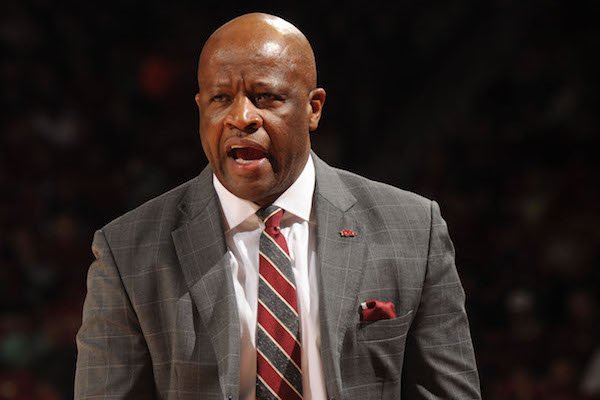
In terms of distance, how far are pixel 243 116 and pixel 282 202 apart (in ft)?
0.82

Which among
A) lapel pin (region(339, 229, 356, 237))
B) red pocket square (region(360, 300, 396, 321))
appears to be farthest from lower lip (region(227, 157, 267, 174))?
red pocket square (region(360, 300, 396, 321))

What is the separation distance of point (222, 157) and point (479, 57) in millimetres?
6046

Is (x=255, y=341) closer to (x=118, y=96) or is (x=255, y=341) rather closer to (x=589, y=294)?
(x=589, y=294)

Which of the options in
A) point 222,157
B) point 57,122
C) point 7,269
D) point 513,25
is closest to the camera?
point 222,157

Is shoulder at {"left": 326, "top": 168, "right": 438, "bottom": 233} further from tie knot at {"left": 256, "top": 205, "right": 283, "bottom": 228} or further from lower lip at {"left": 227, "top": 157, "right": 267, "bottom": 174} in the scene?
lower lip at {"left": 227, "top": 157, "right": 267, "bottom": 174}

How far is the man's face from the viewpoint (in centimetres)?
226

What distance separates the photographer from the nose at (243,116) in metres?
2.24

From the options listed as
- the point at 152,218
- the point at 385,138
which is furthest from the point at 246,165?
the point at 385,138

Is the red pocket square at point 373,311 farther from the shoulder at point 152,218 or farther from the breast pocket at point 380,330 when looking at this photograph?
the shoulder at point 152,218

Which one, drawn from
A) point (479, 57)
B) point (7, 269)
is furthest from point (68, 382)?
point (479, 57)

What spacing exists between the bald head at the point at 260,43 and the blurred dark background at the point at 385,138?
12.0ft

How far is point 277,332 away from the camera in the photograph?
90.3 inches

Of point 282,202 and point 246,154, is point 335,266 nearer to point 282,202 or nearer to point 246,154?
point 282,202

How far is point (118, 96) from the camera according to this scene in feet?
24.8
